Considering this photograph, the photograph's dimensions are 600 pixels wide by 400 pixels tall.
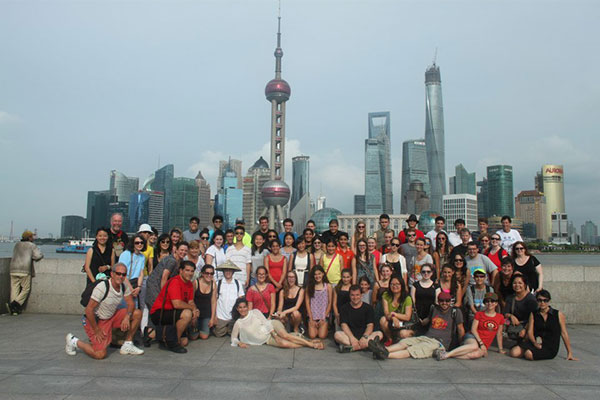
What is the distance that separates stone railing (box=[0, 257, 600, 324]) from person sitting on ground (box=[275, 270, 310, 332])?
4863 millimetres

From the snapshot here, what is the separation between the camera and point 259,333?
6895 millimetres

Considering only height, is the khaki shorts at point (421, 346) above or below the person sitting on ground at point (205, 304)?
below

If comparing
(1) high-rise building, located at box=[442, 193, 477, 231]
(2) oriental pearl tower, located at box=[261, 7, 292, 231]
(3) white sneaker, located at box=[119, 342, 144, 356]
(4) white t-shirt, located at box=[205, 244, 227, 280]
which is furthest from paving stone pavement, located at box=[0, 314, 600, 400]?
(1) high-rise building, located at box=[442, 193, 477, 231]

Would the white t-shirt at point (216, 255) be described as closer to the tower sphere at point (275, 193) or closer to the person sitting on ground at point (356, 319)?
the person sitting on ground at point (356, 319)

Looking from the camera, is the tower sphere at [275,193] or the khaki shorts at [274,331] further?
the tower sphere at [275,193]

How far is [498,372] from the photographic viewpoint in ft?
18.0

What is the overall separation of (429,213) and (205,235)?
15436 cm

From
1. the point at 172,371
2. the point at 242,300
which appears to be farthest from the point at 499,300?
the point at 172,371

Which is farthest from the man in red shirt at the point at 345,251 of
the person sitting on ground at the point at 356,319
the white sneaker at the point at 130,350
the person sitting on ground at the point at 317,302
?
the white sneaker at the point at 130,350

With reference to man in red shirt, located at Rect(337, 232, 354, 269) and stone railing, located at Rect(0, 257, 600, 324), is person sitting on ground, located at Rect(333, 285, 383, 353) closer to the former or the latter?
man in red shirt, located at Rect(337, 232, 354, 269)

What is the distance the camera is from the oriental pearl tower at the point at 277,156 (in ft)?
406

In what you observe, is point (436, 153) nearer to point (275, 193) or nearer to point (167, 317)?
point (275, 193)

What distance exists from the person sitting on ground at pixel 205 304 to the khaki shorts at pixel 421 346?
121 inches

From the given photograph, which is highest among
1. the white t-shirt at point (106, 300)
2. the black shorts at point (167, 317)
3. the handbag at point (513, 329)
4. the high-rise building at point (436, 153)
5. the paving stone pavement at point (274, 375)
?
the high-rise building at point (436, 153)
